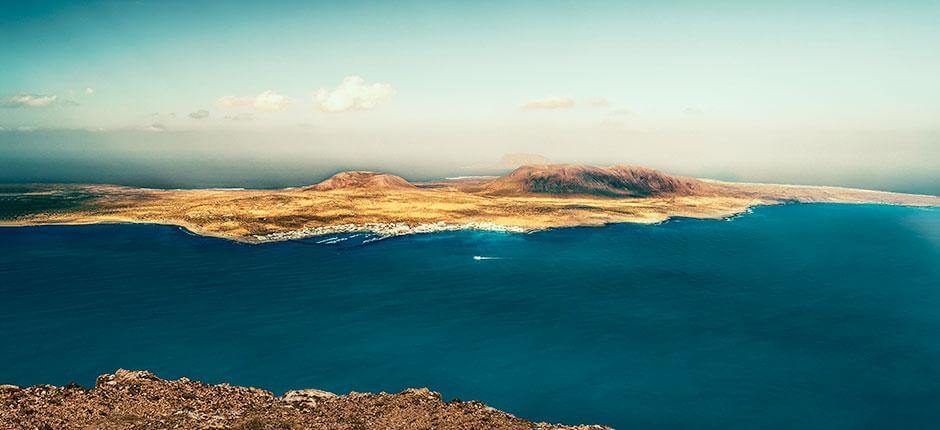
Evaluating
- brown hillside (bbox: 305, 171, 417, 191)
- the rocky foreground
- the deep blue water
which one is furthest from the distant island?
the rocky foreground

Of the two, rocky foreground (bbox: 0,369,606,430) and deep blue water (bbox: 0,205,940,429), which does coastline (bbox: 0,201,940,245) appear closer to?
deep blue water (bbox: 0,205,940,429)

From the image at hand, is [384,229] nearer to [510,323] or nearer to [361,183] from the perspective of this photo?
[510,323]

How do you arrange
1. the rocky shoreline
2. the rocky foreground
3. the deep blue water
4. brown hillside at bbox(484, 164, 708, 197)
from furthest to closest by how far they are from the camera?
brown hillside at bbox(484, 164, 708, 197) < the rocky shoreline < the deep blue water < the rocky foreground

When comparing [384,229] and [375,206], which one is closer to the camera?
[384,229]

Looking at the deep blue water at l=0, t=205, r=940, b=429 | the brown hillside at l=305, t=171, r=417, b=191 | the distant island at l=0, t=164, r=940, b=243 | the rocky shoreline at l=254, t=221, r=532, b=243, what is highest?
the brown hillside at l=305, t=171, r=417, b=191

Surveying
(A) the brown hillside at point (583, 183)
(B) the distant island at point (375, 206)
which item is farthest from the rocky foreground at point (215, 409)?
(A) the brown hillside at point (583, 183)

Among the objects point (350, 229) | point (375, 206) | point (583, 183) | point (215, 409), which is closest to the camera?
point (215, 409)

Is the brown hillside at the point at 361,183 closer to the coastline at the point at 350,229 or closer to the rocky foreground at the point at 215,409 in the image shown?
the coastline at the point at 350,229

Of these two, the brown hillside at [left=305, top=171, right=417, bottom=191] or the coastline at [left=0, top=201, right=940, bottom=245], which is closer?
the coastline at [left=0, top=201, right=940, bottom=245]

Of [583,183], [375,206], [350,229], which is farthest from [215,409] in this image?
[583,183]
